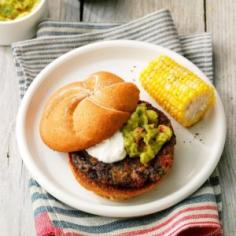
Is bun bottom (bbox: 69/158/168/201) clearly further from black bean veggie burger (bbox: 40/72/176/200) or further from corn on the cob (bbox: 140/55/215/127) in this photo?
corn on the cob (bbox: 140/55/215/127)

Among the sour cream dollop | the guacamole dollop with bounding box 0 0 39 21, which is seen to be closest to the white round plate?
the sour cream dollop

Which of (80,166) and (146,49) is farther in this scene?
(146,49)

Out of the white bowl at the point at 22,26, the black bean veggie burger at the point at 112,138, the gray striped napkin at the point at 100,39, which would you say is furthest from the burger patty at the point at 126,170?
the white bowl at the point at 22,26

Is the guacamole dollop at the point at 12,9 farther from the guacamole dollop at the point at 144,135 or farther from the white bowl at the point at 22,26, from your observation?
the guacamole dollop at the point at 144,135

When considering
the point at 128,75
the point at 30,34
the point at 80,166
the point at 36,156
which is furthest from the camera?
the point at 30,34

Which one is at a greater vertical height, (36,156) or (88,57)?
(88,57)

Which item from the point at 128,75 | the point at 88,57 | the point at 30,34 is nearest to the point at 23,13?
the point at 30,34

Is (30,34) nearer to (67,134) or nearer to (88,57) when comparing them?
(88,57)
